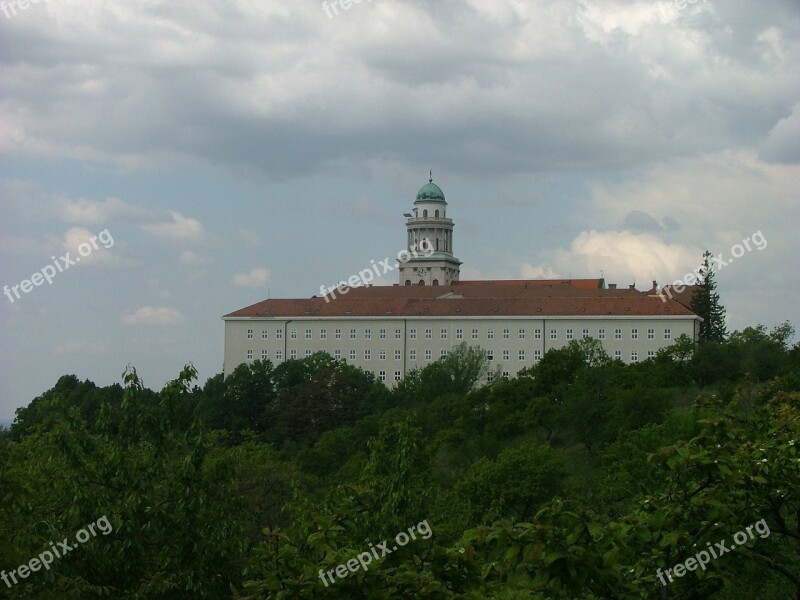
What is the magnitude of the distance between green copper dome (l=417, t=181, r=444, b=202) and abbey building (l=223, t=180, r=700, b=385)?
1110 inches

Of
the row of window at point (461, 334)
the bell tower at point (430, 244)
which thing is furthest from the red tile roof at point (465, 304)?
the bell tower at point (430, 244)

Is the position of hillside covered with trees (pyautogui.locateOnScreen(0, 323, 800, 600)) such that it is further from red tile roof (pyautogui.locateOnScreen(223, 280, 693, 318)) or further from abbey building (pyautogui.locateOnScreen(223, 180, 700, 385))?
red tile roof (pyautogui.locateOnScreen(223, 280, 693, 318))

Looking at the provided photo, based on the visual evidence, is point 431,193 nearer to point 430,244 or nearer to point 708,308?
point 430,244

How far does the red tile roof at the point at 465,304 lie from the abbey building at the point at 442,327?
0.28 feet

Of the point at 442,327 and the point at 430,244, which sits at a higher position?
the point at 430,244

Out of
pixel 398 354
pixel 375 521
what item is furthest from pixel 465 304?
pixel 375 521

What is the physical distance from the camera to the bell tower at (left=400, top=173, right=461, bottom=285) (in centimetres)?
13588

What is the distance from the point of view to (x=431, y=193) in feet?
463

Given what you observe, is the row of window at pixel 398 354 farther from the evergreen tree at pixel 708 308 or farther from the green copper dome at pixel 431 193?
the green copper dome at pixel 431 193

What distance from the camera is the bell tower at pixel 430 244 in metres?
136

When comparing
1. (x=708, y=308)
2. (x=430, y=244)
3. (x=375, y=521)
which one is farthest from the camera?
(x=430, y=244)

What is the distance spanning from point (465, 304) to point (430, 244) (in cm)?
3193

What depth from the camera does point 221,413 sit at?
88.8 m

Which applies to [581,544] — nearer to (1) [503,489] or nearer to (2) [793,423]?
(2) [793,423]
